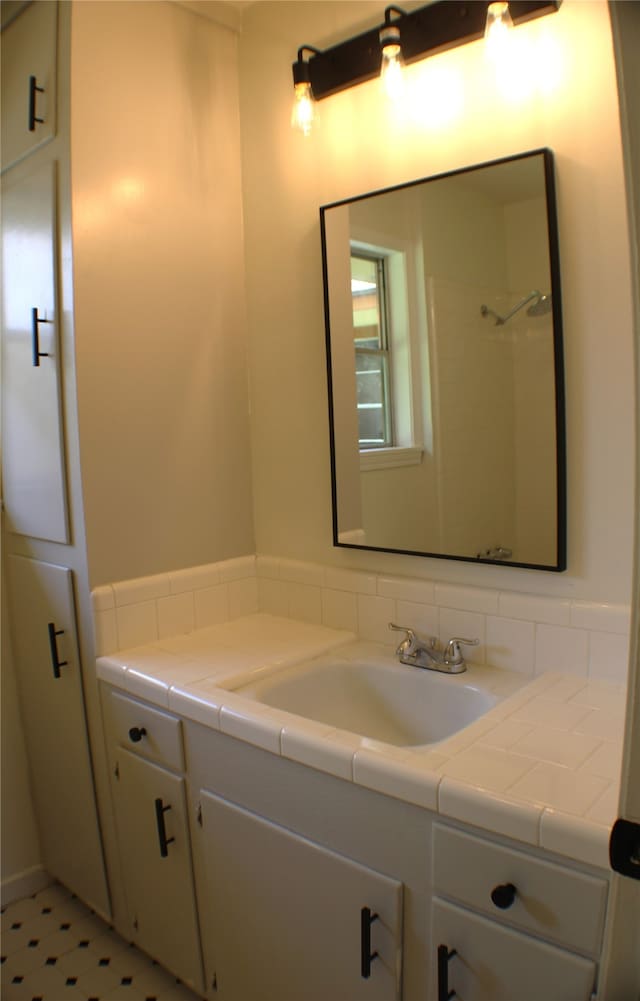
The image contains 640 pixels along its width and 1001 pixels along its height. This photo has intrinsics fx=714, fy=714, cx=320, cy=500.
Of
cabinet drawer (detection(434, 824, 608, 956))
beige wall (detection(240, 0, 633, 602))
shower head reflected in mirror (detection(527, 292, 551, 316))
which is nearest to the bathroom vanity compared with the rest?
cabinet drawer (detection(434, 824, 608, 956))

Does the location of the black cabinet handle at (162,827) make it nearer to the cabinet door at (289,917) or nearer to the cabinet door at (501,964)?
the cabinet door at (289,917)

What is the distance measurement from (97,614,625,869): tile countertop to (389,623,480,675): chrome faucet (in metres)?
0.04

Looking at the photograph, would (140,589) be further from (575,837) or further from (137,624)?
(575,837)

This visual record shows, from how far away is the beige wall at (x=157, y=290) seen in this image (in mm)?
1803

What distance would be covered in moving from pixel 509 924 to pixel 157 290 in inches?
65.2

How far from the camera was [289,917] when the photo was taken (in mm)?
1391

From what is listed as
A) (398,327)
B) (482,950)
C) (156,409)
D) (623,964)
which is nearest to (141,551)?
(156,409)

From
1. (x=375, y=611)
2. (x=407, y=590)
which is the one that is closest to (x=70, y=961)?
(x=375, y=611)

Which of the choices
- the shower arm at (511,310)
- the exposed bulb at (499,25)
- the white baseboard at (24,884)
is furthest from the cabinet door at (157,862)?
the exposed bulb at (499,25)

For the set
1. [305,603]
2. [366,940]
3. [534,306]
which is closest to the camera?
[366,940]

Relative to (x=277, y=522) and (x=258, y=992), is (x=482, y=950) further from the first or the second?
(x=277, y=522)

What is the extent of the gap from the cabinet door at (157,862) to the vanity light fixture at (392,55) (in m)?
1.66

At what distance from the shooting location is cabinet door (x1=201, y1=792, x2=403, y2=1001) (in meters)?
1.23

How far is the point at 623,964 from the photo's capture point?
2.12 feet
